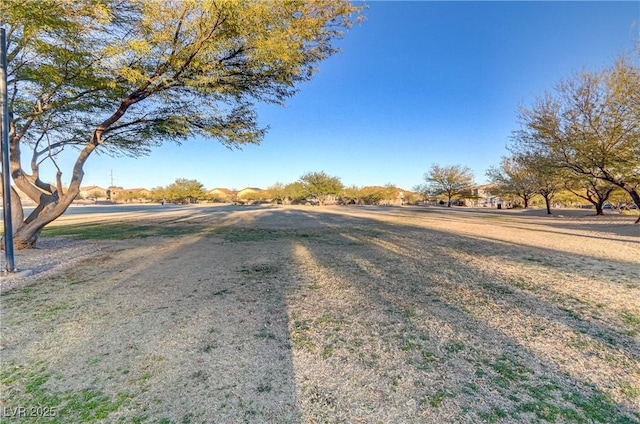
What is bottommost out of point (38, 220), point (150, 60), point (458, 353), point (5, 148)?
point (458, 353)

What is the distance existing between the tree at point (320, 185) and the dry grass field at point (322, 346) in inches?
1946

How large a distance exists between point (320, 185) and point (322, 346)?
52368 millimetres

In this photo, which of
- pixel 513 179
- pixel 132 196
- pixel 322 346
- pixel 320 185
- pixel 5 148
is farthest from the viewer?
pixel 132 196

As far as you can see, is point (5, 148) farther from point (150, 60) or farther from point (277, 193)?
point (277, 193)

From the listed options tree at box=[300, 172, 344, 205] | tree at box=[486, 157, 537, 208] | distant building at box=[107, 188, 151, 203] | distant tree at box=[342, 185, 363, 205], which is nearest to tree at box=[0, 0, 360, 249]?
tree at box=[486, 157, 537, 208]

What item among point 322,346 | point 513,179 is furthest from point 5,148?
point 513,179

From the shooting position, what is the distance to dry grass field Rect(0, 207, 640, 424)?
6.28 feet

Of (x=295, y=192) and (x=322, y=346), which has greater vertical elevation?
(x=295, y=192)

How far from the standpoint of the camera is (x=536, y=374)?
89.7 inches

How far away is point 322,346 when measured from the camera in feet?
8.92

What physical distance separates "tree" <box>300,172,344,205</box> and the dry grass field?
1946 inches

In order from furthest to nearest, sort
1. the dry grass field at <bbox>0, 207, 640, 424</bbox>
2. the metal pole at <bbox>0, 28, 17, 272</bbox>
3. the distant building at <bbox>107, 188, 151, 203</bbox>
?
the distant building at <bbox>107, 188, 151, 203</bbox>, the metal pole at <bbox>0, 28, 17, 272</bbox>, the dry grass field at <bbox>0, 207, 640, 424</bbox>

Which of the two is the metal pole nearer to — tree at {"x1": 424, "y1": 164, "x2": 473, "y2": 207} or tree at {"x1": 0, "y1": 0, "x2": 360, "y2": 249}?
tree at {"x1": 0, "y1": 0, "x2": 360, "y2": 249}

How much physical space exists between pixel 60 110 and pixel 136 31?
4062 mm
